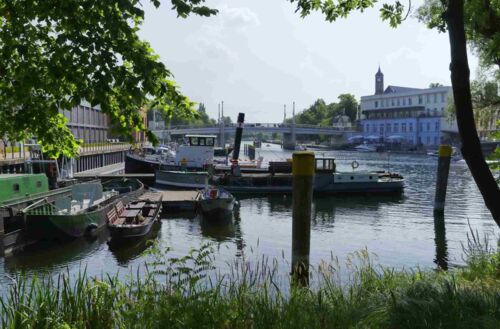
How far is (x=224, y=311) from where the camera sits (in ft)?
19.7

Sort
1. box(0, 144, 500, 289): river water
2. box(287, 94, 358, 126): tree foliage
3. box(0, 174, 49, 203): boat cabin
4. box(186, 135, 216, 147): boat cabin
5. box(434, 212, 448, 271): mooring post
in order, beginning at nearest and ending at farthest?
box(0, 144, 500, 289): river water
box(434, 212, 448, 271): mooring post
box(0, 174, 49, 203): boat cabin
box(186, 135, 216, 147): boat cabin
box(287, 94, 358, 126): tree foliage

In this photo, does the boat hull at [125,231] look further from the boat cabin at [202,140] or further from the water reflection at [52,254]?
the boat cabin at [202,140]

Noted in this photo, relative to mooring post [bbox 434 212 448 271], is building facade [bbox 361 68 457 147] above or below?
above

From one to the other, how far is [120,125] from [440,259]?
697 inches

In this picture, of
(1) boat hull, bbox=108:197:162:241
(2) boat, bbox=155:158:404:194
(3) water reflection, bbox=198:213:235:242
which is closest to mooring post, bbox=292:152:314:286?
(1) boat hull, bbox=108:197:162:241

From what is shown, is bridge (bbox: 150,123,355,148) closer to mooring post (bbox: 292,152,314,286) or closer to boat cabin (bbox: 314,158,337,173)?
boat cabin (bbox: 314,158,337,173)

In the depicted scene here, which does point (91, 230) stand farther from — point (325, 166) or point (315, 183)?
point (325, 166)

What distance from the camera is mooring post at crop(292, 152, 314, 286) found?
10.4 m

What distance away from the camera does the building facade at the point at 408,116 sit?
5202 inches

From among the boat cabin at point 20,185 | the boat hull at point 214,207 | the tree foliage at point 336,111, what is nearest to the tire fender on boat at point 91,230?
the boat cabin at point 20,185

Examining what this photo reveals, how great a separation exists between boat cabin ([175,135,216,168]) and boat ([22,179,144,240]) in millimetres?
17641

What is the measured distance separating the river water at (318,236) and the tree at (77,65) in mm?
6318

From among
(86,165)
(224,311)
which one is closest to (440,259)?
(224,311)

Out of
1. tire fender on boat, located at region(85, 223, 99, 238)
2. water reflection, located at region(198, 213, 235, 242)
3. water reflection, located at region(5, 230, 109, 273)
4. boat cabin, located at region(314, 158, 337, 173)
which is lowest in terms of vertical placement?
water reflection, located at region(198, 213, 235, 242)
